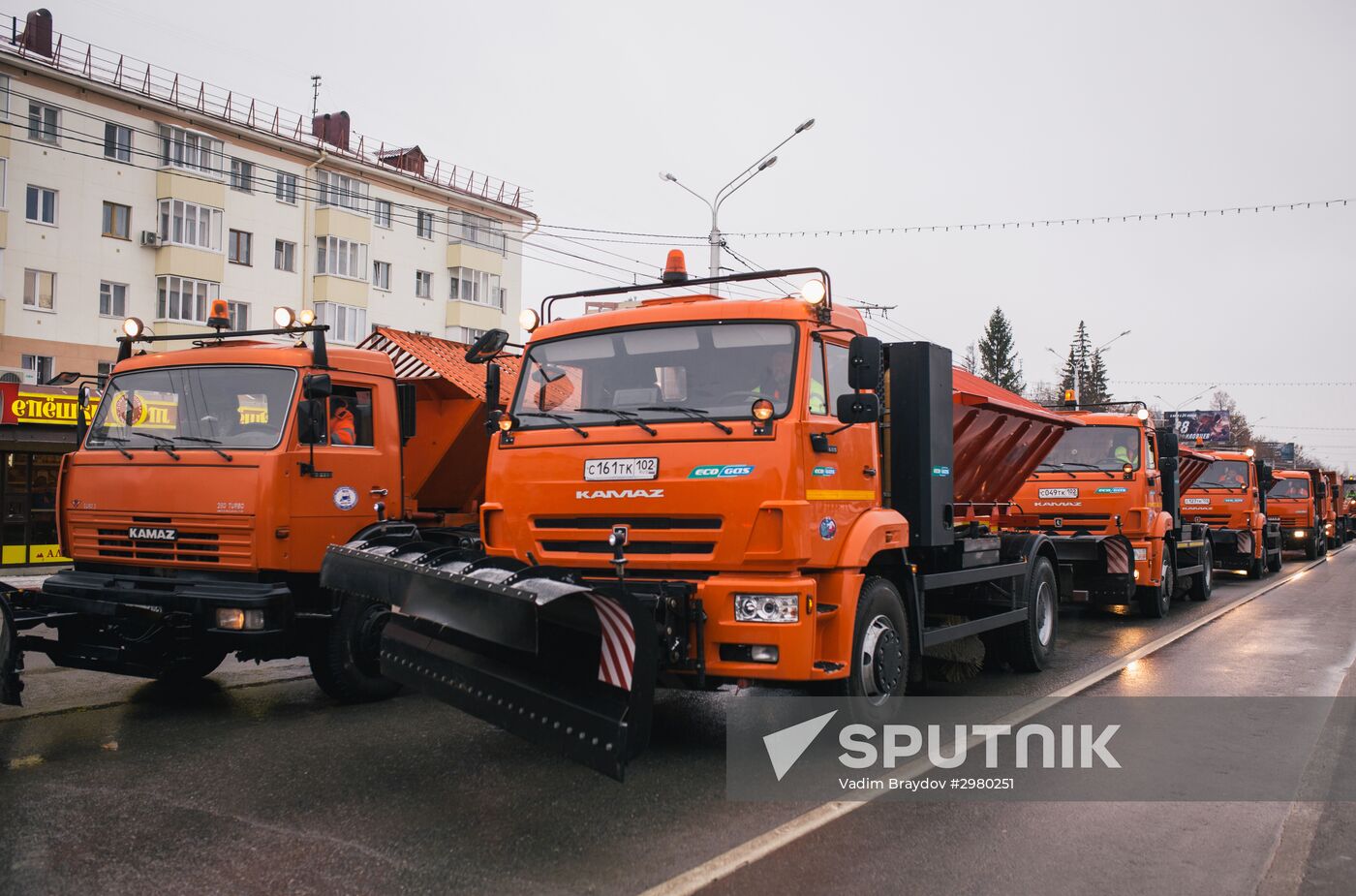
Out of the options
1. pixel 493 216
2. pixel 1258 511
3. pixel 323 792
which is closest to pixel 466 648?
pixel 323 792

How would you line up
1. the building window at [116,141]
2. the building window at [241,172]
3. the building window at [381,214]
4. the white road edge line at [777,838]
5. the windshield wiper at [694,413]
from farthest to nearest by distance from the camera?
the building window at [381,214], the building window at [241,172], the building window at [116,141], the windshield wiper at [694,413], the white road edge line at [777,838]

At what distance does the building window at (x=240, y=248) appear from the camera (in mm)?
32688

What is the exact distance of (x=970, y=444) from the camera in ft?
28.5

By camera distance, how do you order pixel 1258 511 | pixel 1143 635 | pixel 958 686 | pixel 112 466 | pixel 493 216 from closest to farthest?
pixel 112 466, pixel 958 686, pixel 1143 635, pixel 1258 511, pixel 493 216

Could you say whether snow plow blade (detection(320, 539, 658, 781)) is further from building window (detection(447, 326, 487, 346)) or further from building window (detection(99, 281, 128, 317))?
building window (detection(447, 326, 487, 346))

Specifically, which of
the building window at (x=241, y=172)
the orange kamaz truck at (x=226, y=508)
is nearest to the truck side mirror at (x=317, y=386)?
the orange kamaz truck at (x=226, y=508)

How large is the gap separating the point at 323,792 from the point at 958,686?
5.18 m

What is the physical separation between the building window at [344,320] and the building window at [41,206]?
27.5ft

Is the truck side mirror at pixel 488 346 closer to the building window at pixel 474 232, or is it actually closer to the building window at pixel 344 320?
the building window at pixel 344 320

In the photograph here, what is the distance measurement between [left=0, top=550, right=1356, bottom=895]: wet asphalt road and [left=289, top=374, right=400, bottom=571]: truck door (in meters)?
1.29

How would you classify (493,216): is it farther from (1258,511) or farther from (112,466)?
(112,466)

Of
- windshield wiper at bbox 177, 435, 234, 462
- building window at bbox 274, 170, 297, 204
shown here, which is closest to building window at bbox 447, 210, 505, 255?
building window at bbox 274, 170, 297, 204

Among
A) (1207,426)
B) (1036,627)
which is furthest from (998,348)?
(1036,627)

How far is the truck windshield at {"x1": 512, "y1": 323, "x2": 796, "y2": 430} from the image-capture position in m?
6.21
